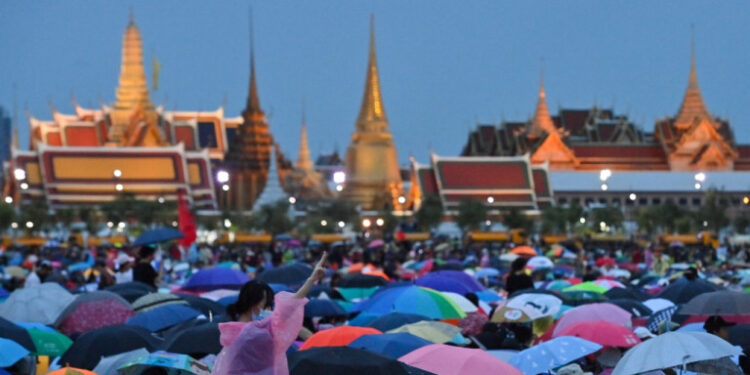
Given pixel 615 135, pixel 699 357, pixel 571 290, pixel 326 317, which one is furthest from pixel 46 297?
pixel 615 135

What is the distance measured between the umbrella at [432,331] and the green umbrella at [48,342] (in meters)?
2.09

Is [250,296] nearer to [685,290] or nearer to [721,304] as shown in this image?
[721,304]

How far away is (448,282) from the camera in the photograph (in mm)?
16406

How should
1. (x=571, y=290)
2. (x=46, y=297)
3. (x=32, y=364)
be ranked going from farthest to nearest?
(x=571, y=290), (x=46, y=297), (x=32, y=364)

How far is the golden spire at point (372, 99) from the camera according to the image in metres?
81.4

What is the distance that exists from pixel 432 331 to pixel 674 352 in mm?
2401

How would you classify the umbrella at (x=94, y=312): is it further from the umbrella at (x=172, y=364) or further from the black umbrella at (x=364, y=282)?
the black umbrella at (x=364, y=282)

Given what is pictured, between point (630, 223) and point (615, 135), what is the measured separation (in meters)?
17.2

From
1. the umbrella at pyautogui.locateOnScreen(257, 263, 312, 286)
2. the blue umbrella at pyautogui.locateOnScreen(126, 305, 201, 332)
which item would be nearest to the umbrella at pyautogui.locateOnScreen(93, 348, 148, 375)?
the blue umbrella at pyautogui.locateOnScreen(126, 305, 201, 332)

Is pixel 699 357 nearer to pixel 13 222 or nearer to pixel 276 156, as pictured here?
pixel 13 222

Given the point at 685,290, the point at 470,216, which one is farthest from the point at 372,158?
the point at 685,290

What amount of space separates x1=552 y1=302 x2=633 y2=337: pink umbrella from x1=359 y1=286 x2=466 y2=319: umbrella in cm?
111

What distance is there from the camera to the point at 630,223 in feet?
221

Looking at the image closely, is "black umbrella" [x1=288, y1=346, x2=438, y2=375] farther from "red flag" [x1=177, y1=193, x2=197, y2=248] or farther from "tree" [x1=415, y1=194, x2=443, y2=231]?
"tree" [x1=415, y1=194, x2=443, y2=231]
